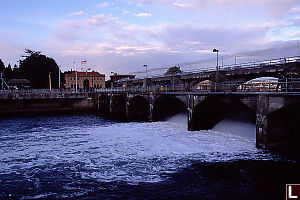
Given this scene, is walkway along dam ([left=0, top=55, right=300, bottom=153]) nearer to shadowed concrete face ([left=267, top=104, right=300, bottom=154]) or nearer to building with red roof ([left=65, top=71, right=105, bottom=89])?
shadowed concrete face ([left=267, top=104, right=300, bottom=154])

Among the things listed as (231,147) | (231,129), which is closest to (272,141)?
(231,147)

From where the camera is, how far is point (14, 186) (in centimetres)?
1725

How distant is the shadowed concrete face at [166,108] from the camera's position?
4874 cm

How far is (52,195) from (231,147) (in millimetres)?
20358

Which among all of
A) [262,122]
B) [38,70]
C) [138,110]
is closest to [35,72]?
[38,70]

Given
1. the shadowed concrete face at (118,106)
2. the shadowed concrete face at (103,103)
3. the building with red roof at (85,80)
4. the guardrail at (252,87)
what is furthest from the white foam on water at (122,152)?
the building with red roof at (85,80)

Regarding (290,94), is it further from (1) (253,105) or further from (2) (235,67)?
(2) (235,67)

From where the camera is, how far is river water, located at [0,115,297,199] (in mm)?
16266

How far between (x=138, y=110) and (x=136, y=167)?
3788 centimetres

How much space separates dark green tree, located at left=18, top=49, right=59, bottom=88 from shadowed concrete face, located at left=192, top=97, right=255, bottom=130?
112738 mm

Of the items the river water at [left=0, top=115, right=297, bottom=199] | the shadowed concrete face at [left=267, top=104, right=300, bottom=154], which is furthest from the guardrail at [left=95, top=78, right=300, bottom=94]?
the river water at [left=0, top=115, right=297, bottom=199]

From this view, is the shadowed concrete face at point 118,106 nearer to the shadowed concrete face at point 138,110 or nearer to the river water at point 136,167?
the shadowed concrete face at point 138,110

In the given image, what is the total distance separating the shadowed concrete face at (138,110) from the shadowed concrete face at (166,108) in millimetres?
5664

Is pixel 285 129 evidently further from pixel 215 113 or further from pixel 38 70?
pixel 38 70
